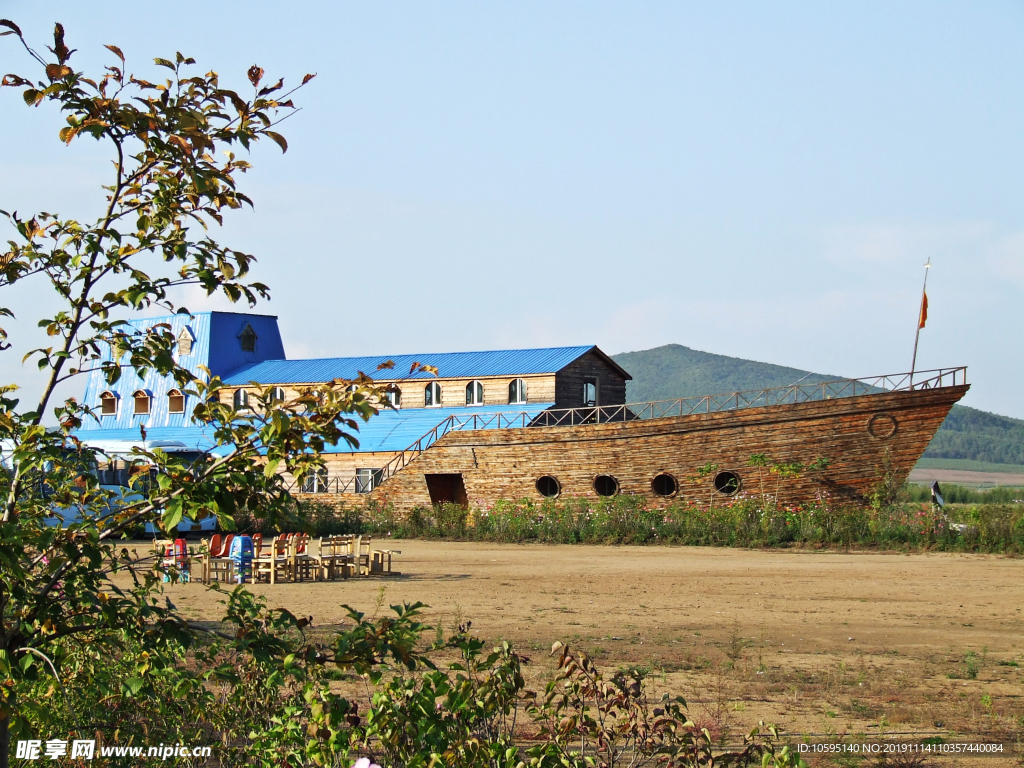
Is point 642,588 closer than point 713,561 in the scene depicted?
Yes

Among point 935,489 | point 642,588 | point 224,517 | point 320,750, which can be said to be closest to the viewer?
point 224,517

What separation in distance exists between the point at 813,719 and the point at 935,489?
102 ft

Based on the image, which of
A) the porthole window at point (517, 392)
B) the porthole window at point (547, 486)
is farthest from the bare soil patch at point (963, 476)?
the porthole window at point (547, 486)

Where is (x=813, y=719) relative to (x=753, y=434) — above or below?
below

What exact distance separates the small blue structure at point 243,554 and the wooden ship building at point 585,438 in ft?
8.74

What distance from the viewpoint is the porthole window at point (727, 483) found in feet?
96.1

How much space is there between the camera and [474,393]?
132 feet

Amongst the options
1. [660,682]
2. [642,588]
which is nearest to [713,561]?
[642,588]

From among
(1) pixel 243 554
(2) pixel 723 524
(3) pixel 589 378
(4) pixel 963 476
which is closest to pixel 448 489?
(3) pixel 589 378

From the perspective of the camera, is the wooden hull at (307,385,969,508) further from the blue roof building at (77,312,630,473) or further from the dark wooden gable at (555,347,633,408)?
the dark wooden gable at (555,347,633,408)

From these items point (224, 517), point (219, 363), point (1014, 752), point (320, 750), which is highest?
point (219, 363)

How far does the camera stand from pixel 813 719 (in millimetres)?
8148

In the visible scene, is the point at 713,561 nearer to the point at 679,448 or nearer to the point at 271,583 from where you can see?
the point at 679,448

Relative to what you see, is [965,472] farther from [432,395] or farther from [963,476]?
[432,395]
